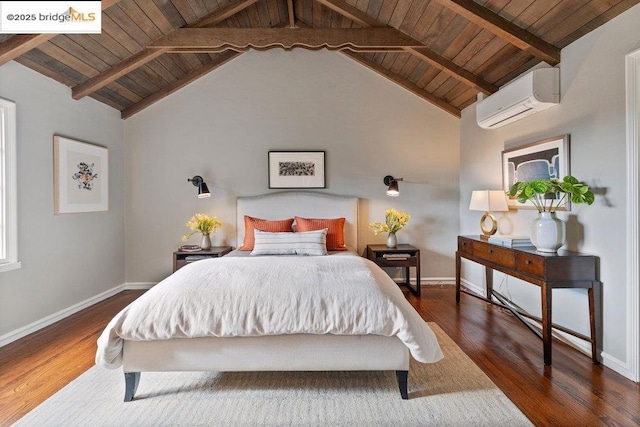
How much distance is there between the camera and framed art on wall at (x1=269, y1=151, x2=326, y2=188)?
4.39m

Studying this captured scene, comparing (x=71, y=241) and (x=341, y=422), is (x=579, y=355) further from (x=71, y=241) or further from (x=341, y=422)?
(x=71, y=241)

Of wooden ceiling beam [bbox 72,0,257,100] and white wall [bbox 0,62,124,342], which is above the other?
Answer: wooden ceiling beam [bbox 72,0,257,100]

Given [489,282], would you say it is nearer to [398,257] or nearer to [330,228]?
[398,257]

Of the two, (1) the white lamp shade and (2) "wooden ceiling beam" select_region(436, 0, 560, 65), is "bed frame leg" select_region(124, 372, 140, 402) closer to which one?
(1) the white lamp shade

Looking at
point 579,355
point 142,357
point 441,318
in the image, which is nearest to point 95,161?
point 142,357

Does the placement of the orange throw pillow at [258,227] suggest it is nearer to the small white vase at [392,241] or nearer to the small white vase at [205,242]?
the small white vase at [205,242]

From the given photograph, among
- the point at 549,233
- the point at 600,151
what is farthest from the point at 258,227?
the point at 600,151

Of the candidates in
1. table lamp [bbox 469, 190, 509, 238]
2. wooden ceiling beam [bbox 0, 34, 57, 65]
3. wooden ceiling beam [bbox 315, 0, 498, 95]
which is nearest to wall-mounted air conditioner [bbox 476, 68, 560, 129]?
wooden ceiling beam [bbox 315, 0, 498, 95]

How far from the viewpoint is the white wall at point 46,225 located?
282 centimetres

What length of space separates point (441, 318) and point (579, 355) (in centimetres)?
109

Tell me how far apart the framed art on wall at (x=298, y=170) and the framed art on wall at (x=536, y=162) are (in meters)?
2.17

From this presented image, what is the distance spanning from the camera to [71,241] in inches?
136

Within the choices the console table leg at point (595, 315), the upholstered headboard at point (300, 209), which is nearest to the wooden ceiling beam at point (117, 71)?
the upholstered headboard at point (300, 209)

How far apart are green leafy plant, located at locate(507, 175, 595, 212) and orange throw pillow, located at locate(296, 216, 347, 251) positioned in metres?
1.91
